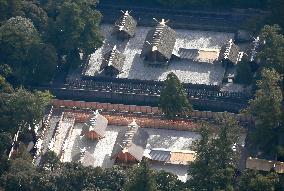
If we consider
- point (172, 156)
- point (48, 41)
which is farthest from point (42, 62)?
point (172, 156)

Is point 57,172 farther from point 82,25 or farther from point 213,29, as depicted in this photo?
point 213,29

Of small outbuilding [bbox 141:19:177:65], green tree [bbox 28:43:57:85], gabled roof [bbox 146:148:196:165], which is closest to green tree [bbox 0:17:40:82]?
green tree [bbox 28:43:57:85]

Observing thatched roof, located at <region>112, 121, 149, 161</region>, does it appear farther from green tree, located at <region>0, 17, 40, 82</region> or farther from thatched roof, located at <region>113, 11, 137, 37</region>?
thatched roof, located at <region>113, 11, 137, 37</region>

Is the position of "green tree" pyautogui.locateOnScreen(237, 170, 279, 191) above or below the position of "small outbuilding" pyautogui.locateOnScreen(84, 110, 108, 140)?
below

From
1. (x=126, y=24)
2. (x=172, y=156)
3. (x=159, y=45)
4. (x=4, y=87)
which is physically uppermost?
(x=126, y=24)

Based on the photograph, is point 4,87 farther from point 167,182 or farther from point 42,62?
point 167,182

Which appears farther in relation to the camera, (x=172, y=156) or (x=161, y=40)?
(x=161, y=40)

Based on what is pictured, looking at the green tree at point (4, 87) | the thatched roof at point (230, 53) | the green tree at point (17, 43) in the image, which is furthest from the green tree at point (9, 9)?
the thatched roof at point (230, 53)
